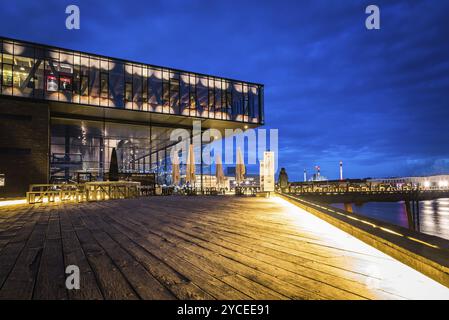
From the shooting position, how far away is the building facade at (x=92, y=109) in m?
19.0

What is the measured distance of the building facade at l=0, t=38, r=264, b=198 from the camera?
19.0 metres

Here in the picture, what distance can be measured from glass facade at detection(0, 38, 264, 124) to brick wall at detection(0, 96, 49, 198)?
1.15m

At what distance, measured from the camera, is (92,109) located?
22688mm

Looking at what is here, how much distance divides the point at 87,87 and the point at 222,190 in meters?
15.3

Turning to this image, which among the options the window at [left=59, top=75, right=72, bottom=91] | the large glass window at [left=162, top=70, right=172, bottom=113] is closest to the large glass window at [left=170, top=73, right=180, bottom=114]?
the large glass window at [left=162, top=70, right=172, bottom=113]

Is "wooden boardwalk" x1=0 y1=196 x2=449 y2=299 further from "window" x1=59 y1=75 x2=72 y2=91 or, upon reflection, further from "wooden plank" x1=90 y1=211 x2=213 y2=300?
"window" x1=59 y1=75 x2=72 y2=91

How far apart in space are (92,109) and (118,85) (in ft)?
10.3

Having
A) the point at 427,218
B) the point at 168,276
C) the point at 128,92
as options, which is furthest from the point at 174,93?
the point at 427,218

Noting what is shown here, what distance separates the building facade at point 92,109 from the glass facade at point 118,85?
0.06 m

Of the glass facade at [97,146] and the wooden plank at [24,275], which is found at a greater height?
the glass facade at [97,146]

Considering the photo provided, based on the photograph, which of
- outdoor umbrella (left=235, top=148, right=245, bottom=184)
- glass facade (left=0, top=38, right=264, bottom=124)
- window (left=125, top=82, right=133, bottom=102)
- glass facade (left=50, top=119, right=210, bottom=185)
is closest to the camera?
glass facade (left=0, top=38, right=264, bottom=124)

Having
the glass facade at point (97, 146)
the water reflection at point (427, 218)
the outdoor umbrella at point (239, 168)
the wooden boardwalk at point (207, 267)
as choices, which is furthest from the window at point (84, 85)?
the water reflection at point (427, 218)

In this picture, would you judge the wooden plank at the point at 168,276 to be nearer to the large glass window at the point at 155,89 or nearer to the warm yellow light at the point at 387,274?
the warm yellow light at the point at 387,274
